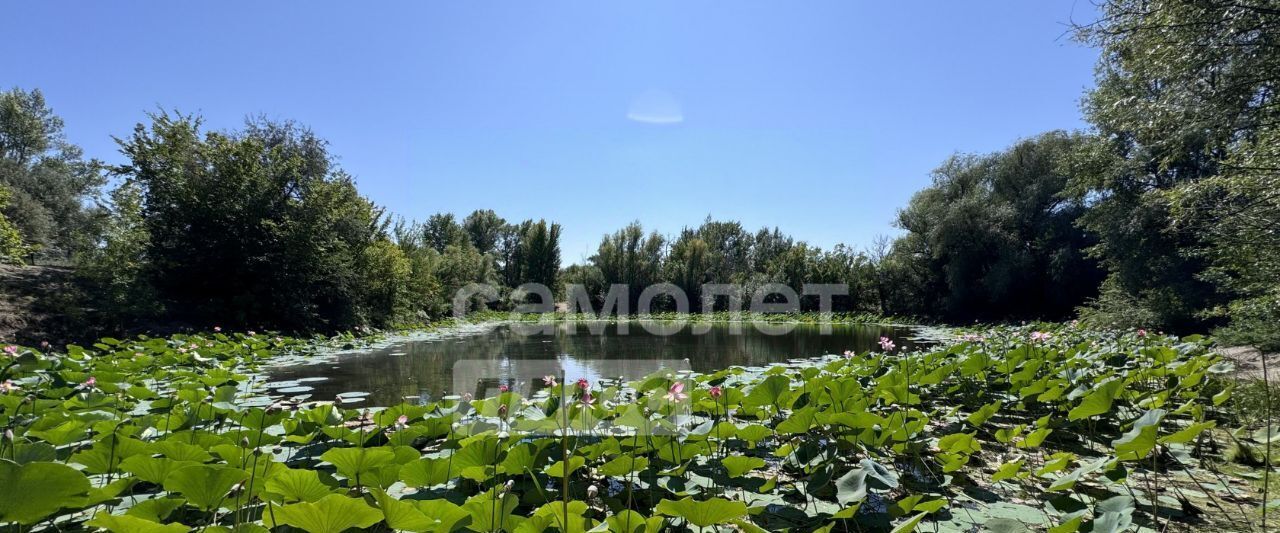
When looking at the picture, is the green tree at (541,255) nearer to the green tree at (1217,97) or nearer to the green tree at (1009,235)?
the green tree at (1009,235)

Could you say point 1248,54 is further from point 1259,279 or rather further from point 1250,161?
point 1259,279

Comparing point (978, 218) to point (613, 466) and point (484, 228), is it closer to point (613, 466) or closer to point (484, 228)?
point (613, 466)

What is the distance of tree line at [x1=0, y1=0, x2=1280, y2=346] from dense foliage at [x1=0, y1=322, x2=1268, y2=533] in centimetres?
374

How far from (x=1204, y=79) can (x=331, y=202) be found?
12.9 m

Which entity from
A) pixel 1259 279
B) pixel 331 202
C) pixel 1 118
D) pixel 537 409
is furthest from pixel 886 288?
pixel 1 118

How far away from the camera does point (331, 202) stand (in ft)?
33.8

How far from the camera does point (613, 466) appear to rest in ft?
4.86

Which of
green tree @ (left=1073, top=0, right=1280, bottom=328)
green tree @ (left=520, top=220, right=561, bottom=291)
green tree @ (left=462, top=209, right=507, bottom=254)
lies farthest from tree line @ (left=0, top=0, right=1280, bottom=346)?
green tree @ (left=462, top=209, right=507, bottom=254)

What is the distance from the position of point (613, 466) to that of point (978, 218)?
19.0 metres

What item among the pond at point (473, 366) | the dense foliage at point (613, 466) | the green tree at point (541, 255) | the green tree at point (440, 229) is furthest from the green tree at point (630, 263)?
the dense foliage at point (613, 466)

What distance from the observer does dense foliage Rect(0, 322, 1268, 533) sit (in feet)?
3.49

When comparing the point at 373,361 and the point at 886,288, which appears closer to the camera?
the point at 373,361

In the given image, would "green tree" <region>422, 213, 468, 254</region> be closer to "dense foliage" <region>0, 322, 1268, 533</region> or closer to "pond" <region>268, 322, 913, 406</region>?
"pond" <region>268, 322, 913, 406</region>

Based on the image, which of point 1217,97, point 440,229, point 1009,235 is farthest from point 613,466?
point 440,229
